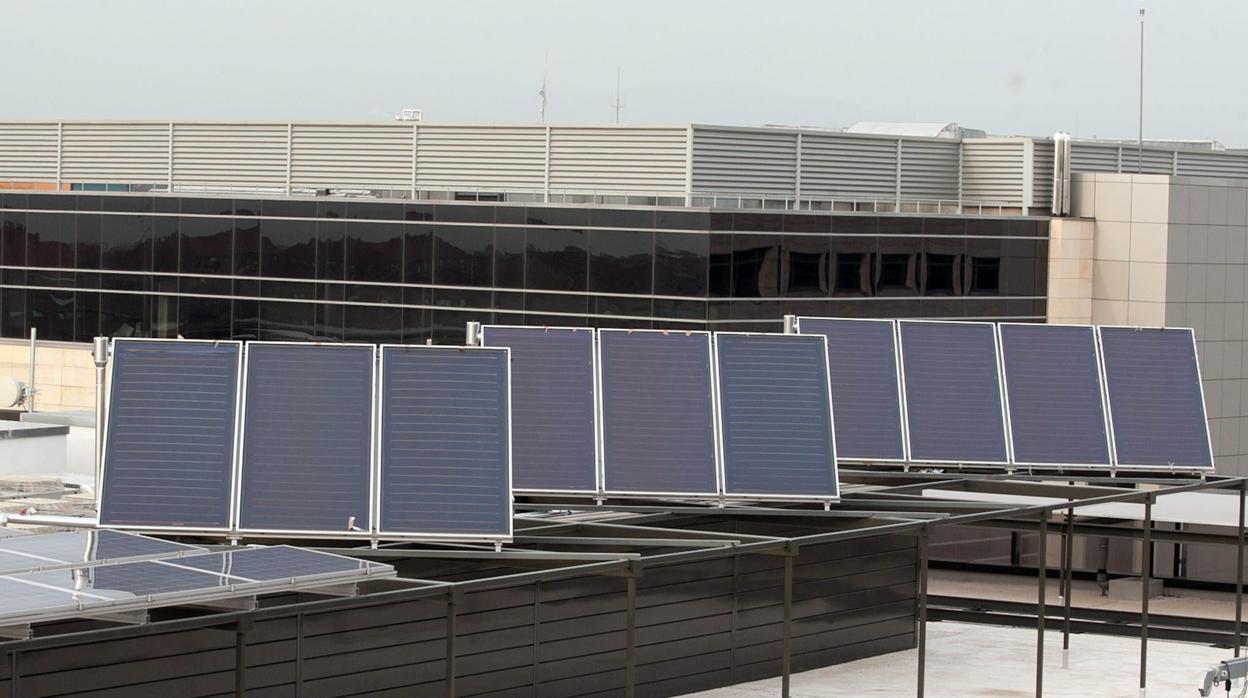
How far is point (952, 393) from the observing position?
22.8 metres

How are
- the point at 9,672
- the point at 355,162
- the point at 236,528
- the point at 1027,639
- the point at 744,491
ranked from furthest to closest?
1. the point at 355,162
2. the point at 1027,639
3. the point at 744,491
4. the point at 236,528
5. the point at 9,672

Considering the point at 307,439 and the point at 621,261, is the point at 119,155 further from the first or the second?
the point at 307,439

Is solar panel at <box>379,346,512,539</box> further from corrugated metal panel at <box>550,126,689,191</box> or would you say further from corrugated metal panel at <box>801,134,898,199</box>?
corrugated metal panel at <box>801,134,898,199</box>

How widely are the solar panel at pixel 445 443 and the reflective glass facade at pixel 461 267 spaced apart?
33.4m

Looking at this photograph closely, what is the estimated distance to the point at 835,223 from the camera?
51656 millimetres

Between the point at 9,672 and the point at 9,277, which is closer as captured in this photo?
the point at 9,672

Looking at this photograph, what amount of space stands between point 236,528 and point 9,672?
2170 millimetres

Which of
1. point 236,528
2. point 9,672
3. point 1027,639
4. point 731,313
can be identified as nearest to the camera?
point 9,672

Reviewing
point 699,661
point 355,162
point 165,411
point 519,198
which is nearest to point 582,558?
point 165,411

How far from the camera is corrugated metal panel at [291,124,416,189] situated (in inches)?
2333

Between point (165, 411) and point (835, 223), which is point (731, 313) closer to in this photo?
point (835, 223)

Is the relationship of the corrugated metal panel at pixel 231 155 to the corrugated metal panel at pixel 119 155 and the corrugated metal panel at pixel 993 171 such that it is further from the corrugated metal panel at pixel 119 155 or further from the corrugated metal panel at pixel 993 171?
the corrugated metal panel at pixel 993 171

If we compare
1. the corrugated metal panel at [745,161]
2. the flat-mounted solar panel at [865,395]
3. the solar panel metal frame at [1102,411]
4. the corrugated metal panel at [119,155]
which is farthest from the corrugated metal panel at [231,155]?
the solar panel metal frame at [1102,411]

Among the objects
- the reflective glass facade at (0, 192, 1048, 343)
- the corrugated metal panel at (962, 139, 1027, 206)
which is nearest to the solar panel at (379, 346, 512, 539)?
the reflective glass facade at (0, 192, 1048, 343)
